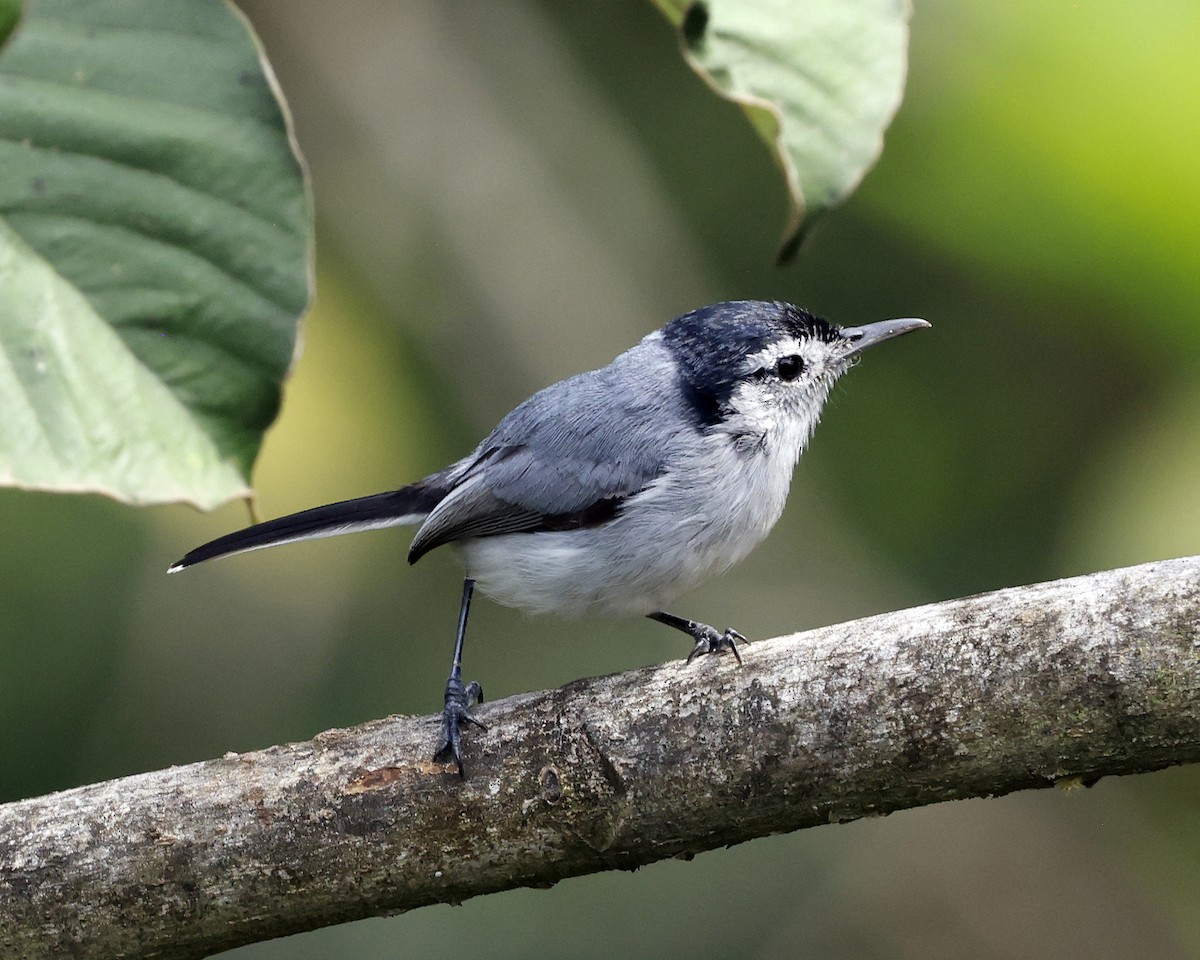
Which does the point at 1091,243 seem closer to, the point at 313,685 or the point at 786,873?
the point at 786,873

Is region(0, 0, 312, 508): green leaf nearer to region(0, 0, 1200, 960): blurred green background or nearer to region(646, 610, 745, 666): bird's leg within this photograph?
region(646, 610, 745, 666): bird's leg

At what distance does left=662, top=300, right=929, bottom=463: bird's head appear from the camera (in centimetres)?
312

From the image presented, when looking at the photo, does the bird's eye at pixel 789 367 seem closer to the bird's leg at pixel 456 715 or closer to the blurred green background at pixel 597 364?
the blurred green background at pixel 597 364

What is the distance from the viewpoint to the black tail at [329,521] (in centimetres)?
305

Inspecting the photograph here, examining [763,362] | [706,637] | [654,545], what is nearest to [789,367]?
[763,362]

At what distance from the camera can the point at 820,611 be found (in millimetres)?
3973

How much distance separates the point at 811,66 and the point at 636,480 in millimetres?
1079

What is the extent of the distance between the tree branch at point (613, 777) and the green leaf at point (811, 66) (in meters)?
0.76

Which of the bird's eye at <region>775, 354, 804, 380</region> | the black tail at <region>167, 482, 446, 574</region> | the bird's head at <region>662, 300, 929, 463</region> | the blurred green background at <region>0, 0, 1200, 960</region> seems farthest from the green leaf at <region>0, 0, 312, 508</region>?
the blurred green background at <region>0, 0, 1200, 960</region>

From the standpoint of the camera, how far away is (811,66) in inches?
87.4

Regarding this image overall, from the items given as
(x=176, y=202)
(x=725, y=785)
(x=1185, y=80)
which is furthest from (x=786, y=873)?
(x=176, y=202)

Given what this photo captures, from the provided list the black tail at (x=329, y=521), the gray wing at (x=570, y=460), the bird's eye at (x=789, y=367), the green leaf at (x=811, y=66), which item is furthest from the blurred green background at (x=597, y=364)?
the green leaf at (x=811, y=66)

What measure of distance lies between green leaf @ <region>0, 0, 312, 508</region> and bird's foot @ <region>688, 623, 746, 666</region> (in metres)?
0.96

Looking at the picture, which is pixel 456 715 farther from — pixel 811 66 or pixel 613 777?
pixel 811 66
